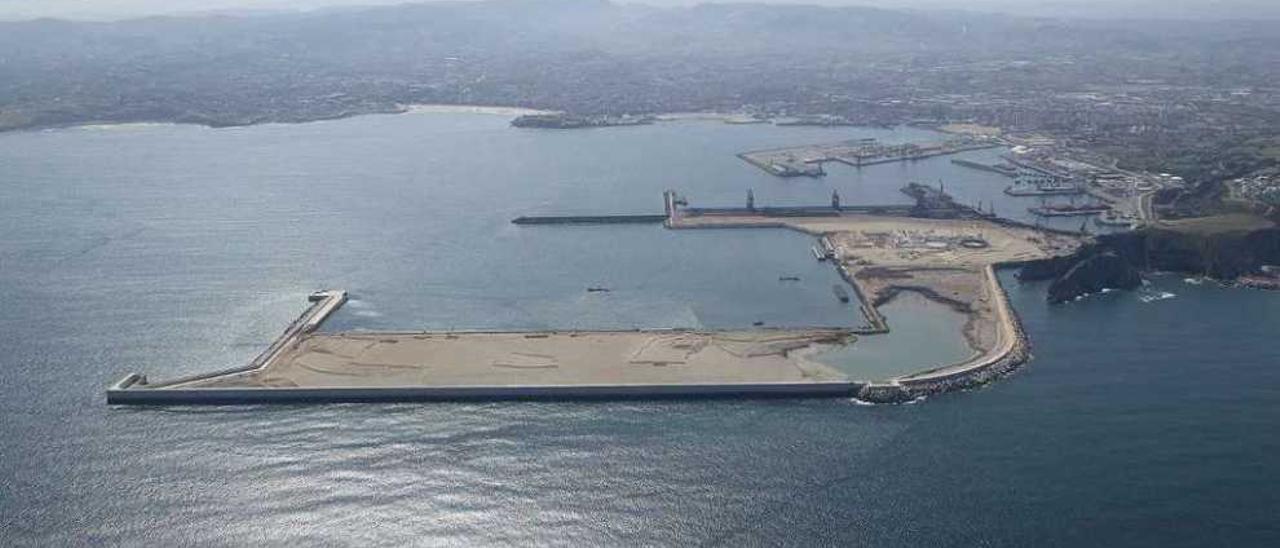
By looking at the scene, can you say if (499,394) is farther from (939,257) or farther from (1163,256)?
(1163,256)

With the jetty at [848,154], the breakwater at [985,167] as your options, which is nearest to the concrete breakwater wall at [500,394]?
the jetty at [848,154]

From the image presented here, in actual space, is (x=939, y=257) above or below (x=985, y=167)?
above

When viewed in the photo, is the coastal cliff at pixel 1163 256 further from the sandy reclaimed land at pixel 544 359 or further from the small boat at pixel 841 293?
the sandy reclaimed land at pixel 544 359

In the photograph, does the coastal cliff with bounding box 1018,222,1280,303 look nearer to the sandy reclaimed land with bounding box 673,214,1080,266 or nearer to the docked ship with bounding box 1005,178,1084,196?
the sandy reclaimed land with bounding box 673,214,1080,266

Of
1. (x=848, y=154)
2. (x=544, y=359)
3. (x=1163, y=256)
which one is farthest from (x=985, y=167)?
(x=544, y=359)

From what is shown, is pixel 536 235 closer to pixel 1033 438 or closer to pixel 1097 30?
pixel 1033 438

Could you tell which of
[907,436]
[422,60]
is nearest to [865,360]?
[907,436]
